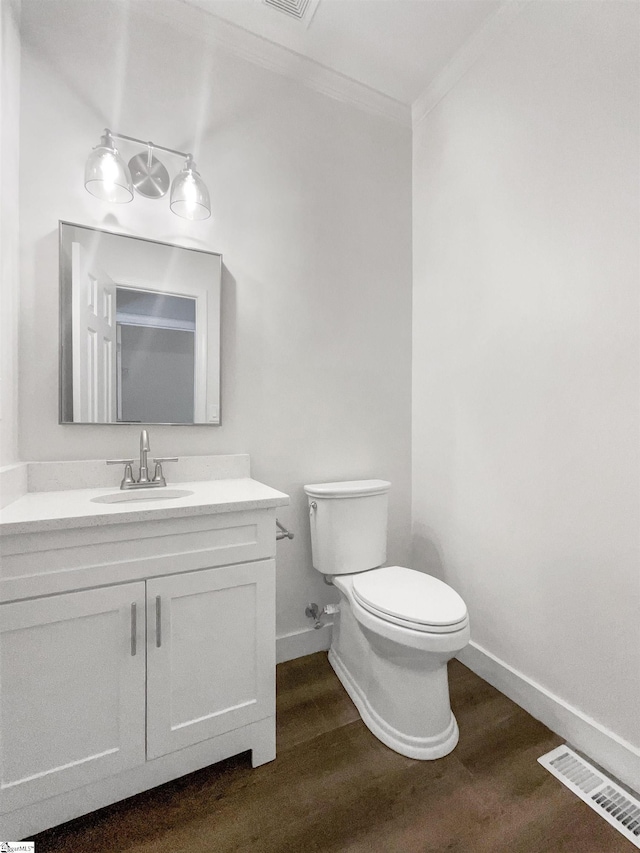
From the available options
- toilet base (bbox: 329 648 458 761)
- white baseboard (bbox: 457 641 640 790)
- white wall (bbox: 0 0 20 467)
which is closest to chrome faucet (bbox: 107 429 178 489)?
white wall (bbox: 0 0 20 467)

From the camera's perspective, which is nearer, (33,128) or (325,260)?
(33,128)

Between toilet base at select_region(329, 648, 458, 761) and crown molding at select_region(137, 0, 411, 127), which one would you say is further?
crown molding at select_region(137, 0, 411, 127)

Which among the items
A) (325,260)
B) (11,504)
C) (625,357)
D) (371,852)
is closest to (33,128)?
(325,260)

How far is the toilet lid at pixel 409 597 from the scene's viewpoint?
50.1 inches

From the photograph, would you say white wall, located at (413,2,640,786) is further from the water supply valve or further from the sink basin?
the sink basin

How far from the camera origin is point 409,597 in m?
1.39

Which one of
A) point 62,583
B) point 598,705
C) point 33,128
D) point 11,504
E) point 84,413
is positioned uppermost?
point 33,128

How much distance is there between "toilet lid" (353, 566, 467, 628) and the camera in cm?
127

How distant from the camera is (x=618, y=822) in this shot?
42.0 inches

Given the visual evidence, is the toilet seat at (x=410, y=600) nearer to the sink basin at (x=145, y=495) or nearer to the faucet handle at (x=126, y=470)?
the sink basin at (x=145, y=495)

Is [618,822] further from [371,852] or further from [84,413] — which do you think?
[84,413]

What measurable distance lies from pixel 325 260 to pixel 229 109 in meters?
0.73

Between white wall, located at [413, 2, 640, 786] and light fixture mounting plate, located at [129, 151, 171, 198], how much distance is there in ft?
4.14

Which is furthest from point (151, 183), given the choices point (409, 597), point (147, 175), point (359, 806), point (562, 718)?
point (562, 718)
